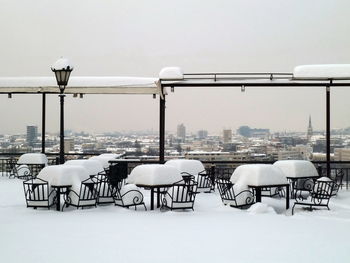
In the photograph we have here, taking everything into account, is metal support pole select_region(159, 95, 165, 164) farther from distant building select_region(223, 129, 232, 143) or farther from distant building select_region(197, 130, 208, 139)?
distant building select_region(197, 130, 208, 139)

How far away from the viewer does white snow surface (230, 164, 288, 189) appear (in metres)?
9.35

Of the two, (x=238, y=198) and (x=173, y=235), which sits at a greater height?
(x=238, y=198)

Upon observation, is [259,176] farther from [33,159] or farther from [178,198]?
[33,159]

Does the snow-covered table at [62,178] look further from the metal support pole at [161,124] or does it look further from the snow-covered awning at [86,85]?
the snow-covered awning at [86,85]

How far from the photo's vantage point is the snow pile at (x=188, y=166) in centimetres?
1221

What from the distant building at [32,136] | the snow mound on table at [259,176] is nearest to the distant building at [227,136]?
the snow mound on table at [259,176]

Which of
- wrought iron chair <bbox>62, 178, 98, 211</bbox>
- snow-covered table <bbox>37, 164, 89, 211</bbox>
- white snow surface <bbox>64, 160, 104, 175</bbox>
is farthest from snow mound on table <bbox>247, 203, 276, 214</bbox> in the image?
white snow surface <bbox>64, 160, 104, 175</bbox>

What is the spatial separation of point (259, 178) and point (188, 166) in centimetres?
327

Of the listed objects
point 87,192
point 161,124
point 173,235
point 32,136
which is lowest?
point 173,235

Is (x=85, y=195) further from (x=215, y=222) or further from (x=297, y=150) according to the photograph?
(x=297, y=150)

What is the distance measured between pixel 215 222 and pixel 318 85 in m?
7.11

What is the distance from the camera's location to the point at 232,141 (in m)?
16.3

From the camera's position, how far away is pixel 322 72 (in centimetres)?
1234

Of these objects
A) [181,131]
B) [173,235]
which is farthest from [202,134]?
[173,235]
